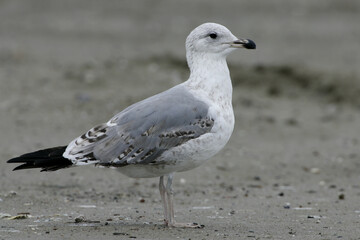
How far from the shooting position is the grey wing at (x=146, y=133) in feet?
19.1

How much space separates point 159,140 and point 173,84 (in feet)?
21.3

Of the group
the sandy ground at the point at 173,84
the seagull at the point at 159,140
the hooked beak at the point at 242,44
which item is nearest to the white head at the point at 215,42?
the hooked beak at the point at 242,44

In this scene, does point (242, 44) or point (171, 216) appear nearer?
point (171, 216)

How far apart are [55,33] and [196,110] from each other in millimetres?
10892

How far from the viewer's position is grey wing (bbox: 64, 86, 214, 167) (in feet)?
19.1

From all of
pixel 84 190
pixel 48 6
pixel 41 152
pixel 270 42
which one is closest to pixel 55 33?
pixel 48 6

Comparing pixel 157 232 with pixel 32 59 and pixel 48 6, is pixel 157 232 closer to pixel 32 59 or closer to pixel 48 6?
pixel 32 59

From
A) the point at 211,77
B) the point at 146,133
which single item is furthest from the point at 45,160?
the point at 211,77

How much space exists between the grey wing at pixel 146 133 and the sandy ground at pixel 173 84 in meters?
0.55

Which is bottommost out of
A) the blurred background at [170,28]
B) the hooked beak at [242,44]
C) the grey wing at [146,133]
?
the grey wing at [146,133]

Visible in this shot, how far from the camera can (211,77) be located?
622 centimetres

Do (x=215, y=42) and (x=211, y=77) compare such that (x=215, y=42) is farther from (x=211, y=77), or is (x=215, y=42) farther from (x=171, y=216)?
(x=171, y=216)

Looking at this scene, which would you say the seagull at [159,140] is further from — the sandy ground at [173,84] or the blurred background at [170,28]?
the blurred background at [170,28]

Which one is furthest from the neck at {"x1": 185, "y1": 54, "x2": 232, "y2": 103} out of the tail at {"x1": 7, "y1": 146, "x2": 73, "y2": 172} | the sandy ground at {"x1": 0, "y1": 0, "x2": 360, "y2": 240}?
the tail at {"x1": 7, "y1": 146, "x2": 73, "y2": 172}
